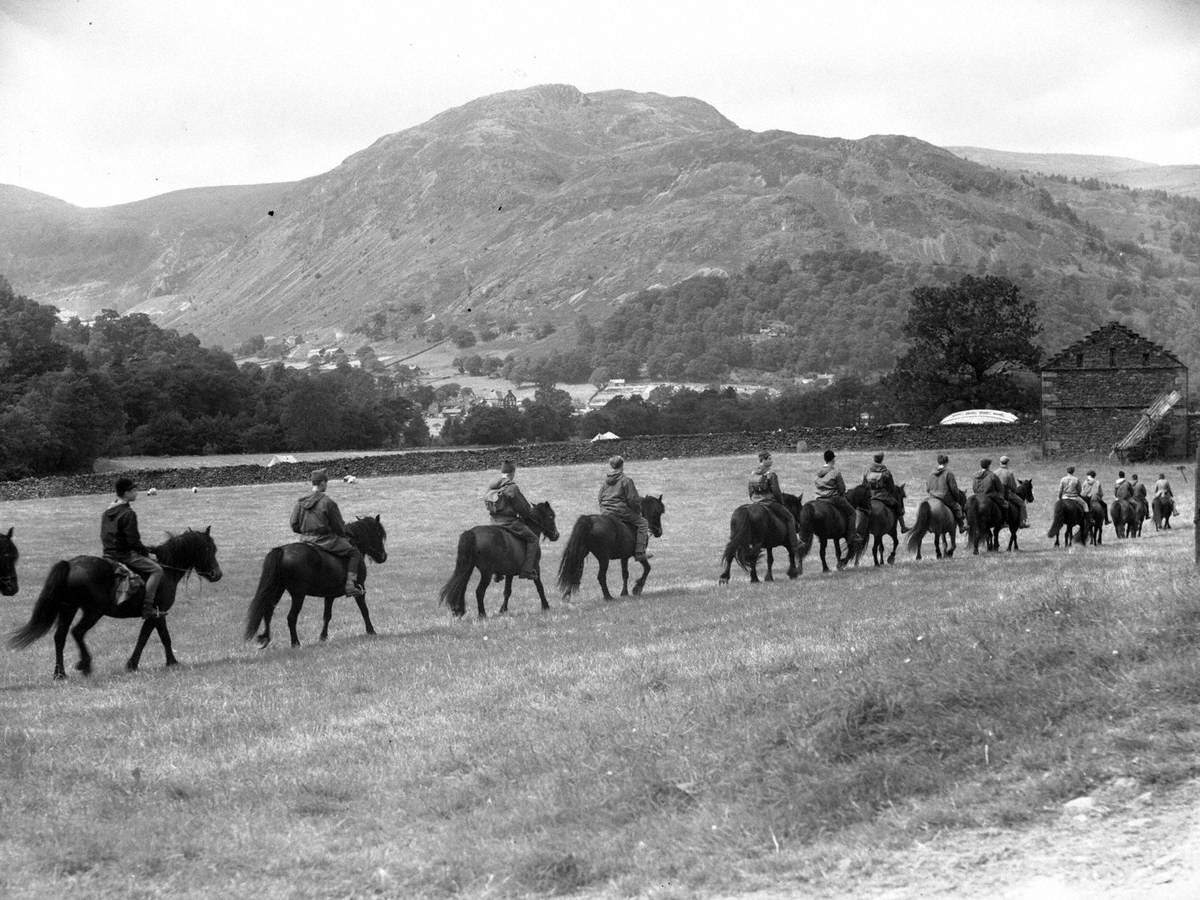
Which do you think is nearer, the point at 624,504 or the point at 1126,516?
the point at 624,504

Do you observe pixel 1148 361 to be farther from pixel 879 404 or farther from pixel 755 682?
pixel 755 682

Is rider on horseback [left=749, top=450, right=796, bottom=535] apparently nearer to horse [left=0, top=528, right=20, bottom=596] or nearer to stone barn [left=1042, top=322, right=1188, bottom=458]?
horse [left=0, top=528, right=20, bottom=596]

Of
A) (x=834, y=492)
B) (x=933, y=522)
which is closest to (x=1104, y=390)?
(x=933, y=522)

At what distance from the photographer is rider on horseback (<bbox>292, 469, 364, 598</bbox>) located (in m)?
18.6

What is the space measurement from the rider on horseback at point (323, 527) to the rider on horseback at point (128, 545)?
8.38 ft

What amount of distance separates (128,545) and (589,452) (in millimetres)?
51939

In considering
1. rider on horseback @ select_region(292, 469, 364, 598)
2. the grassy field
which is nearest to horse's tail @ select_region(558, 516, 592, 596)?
rider on horseback @ select_region(292, 469, 364, 598)

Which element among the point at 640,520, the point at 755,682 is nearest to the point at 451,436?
the point at 640,520

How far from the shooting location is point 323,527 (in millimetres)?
18641

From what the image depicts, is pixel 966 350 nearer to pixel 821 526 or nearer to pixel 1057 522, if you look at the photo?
pixel 1057 522

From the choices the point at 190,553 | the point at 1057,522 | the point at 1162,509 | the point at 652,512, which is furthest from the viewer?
the point at 1162,509

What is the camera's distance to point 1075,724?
8.84 metres

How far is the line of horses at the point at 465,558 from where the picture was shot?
15977mm

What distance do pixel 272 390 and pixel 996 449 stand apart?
60859 millimetres
